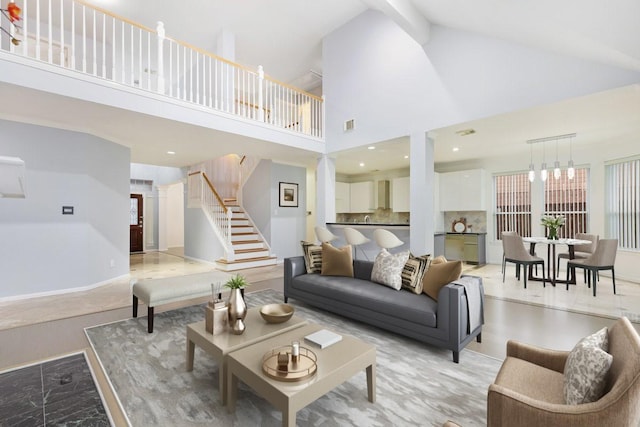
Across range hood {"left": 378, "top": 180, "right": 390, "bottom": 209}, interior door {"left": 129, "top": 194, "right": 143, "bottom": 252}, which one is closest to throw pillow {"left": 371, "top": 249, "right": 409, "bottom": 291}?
range hood {"left": 378, "top": 180, "right": 390, "bottom": 209}

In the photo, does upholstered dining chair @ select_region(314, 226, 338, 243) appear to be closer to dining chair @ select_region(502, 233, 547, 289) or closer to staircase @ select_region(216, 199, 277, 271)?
staircase @ select_region(216, 199, 277, 271)

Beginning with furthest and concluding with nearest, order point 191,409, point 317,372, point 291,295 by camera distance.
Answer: point 291,295, point 191,409, point 317,372

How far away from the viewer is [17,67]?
3178mm

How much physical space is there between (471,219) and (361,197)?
10.4ft

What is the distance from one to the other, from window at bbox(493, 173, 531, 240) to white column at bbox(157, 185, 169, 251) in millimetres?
10101

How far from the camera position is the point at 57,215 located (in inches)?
185

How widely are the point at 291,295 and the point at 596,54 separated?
4443mm

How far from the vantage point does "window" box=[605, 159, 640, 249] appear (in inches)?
216

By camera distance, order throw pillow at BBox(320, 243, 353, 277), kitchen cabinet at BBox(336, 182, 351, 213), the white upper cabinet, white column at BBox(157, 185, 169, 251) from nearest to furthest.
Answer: throw pillow at BBox(320, 243, 353, 277) → the white upper cabinet → kitchen cabinet at BBox(336, 182, 351, 213) → white column at BBox(157, 185, 169, 251)

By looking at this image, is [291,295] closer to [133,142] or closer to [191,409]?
[191,409]

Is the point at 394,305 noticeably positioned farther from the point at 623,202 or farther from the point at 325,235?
the point at 623,202

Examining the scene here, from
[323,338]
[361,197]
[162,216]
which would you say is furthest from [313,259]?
[162,216]

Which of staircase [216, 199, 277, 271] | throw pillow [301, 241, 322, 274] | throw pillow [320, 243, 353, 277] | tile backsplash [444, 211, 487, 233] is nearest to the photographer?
throw pillow [320, 243, 353, 277]

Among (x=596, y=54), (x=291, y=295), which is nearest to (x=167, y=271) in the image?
(x=291, y=295)
